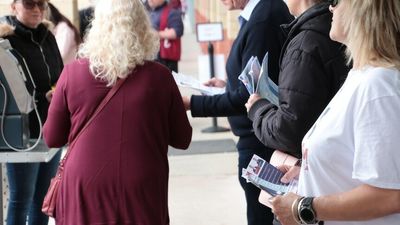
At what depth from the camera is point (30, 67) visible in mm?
4238

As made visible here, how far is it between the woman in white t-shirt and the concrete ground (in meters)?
3.44

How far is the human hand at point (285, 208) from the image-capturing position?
208cm

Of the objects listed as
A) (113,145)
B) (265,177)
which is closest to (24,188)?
(113,145)

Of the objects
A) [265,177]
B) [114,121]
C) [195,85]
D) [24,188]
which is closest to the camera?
[265,177]

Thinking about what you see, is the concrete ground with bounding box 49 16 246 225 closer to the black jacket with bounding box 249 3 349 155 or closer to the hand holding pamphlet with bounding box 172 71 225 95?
the hand holding pamphlet with bounding box 172 71 225 95

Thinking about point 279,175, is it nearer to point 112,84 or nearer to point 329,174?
point 329,174

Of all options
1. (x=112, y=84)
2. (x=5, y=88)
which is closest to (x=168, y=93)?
(x=112, y=84)

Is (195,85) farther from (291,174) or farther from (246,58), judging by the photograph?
(291,174)

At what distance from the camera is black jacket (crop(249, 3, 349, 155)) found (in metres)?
2.49

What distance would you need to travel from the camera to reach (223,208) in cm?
578

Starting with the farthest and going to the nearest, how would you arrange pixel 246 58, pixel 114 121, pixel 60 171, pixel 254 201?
pixel 254 201 < pixel 246 58 < pixel 60 171 < pixel 114 121

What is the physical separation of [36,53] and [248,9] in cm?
148

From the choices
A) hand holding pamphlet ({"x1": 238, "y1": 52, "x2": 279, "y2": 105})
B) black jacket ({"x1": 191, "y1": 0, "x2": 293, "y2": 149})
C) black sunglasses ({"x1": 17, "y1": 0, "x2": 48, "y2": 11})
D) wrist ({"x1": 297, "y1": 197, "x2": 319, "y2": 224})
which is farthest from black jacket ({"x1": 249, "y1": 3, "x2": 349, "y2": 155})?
black sunglasses ({"x1": 17, "y1": 0, "x2": 48, "y2": 11})

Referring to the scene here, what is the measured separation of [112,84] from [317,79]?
97cm
